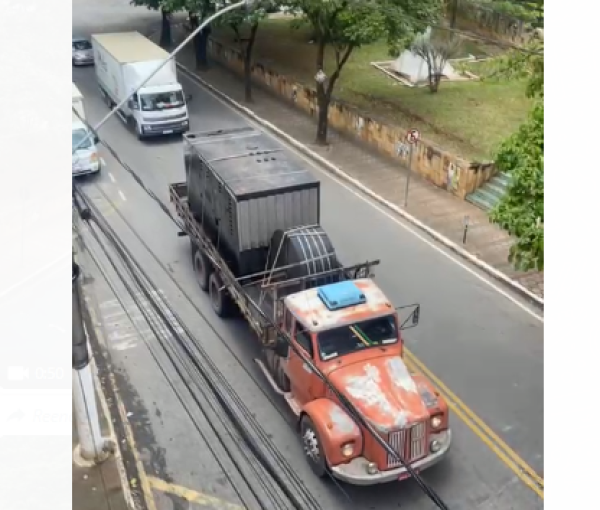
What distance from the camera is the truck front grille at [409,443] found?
9211 millimetres

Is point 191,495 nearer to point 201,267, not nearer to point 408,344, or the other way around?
point 408,344

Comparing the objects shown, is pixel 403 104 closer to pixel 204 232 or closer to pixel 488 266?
pixel 488 266

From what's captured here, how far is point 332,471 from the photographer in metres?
9.42

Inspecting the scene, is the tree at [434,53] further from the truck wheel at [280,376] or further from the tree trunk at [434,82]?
the truck wheel at [280,376]

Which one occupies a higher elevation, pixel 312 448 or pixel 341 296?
pixel 341 296

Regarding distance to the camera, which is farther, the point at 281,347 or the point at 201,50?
the point at 201,50

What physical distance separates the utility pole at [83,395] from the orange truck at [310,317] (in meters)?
2.66

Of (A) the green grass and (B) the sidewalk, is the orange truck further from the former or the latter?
(A) the green grass

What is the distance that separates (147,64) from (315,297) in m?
14.0

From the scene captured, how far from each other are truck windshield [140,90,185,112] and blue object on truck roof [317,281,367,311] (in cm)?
1347

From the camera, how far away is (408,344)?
1291 cm

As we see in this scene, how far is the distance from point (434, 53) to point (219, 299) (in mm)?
15360

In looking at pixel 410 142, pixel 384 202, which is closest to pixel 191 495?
pixel 384 202
